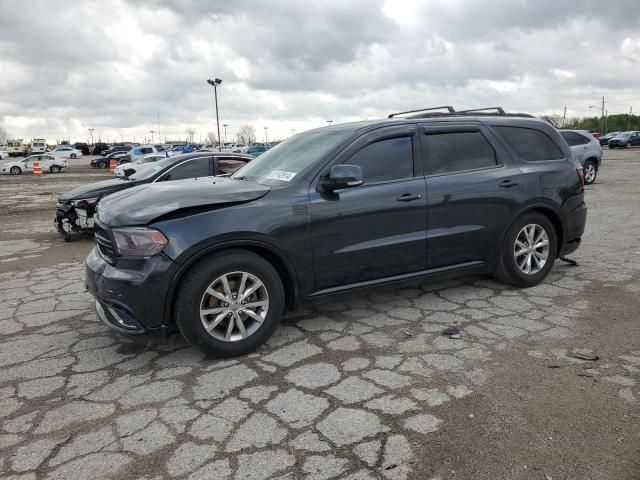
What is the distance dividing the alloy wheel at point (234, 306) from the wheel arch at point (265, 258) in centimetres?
20

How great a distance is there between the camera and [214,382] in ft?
11.1

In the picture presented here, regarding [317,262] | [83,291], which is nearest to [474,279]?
[317,262]

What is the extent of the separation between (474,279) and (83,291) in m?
4.33

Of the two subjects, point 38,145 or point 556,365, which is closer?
point 556,365

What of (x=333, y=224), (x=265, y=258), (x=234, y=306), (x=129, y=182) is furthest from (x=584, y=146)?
(x=234, y=306)

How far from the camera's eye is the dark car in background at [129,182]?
809 centimetres

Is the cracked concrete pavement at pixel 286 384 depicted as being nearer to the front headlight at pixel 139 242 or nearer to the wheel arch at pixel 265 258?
the wheel arch at pixel 265 258

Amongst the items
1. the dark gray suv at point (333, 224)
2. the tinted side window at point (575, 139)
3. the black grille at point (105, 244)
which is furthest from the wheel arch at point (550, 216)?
the tinted side window at point (575, 139)

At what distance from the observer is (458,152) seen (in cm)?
474

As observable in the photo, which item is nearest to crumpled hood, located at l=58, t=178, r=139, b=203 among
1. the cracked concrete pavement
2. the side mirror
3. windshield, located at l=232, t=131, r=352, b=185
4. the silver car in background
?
the cracked concrete pavement

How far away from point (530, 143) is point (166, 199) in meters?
3.76

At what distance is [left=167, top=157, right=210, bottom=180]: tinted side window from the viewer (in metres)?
8.52

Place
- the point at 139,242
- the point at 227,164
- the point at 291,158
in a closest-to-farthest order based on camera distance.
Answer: the point at 139,242 → the point at 291,158 → the point at 227,164

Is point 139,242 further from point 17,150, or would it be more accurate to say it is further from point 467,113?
point 17,150
